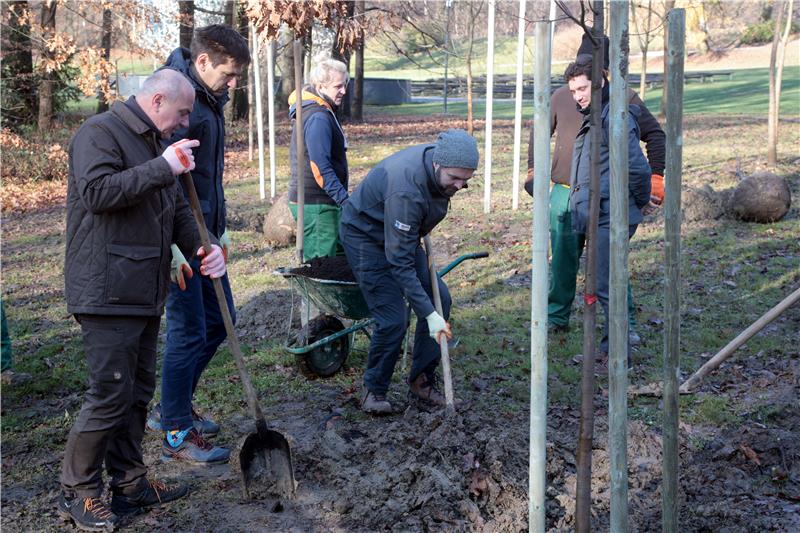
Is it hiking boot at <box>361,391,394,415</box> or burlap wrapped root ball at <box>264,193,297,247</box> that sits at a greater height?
burlap wrapped root ball at <box>264,193,297,247</box>

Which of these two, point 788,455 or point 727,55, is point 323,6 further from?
point 727,55

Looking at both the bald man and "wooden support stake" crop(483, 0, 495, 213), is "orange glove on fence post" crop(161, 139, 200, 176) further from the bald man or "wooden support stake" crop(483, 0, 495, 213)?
"wooden support stake" crop(483, 0, 495, 213)

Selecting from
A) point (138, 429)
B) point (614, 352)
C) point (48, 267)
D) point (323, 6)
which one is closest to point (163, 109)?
point (138, 429)

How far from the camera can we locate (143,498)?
3.80m

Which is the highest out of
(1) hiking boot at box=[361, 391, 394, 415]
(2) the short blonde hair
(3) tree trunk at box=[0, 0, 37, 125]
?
(3) tree trunk at box=[0, 0, 37, 125]

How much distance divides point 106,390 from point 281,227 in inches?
253

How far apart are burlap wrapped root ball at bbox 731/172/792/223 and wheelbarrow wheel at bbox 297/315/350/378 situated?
20.0 feet

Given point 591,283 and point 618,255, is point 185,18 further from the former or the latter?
point 618,255

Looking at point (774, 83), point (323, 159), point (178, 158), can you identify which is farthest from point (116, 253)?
point (774, 83)

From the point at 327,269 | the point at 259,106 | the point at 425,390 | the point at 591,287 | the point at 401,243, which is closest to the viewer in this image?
the point at 591,287

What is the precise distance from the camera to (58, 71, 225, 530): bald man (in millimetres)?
3303

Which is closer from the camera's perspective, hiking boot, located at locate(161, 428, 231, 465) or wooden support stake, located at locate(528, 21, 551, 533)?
wooden support stake, located at locate(528, 21, 551, 533)

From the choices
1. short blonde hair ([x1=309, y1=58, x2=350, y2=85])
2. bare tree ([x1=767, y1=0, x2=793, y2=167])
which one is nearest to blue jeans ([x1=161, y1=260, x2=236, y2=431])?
short blonde hair ([x1=309, y1=58, x2=350, y2=85])

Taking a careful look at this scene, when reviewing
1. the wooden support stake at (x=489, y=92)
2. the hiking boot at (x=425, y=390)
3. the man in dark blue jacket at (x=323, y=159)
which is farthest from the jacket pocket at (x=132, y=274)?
the wooden support stake at (x=489, y=92)
